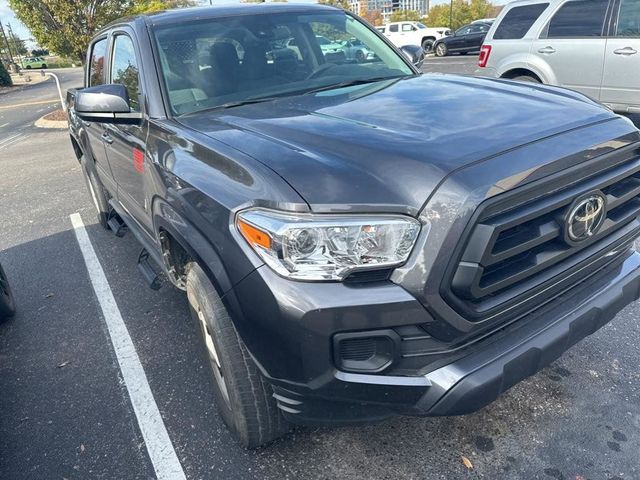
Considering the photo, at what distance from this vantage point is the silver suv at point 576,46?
261 inches

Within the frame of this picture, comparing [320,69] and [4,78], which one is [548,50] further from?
[4,78]

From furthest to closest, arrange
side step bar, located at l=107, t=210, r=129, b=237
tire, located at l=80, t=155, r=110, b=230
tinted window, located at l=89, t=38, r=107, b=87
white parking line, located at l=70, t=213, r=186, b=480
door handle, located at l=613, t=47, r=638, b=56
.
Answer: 1. door handle, located at l=613, t=47, r=638, b=56
2. tire, located at l=80, t=155, r=110, b=230
3. side step bar, located at l=107, t=210, r=129, b=237
4. tinted window, located at l=89, t=38, r=107, b=87
5. white parking line, located at l=70, t=213, r=186, b=480

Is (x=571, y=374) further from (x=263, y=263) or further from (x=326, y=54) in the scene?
(x=326, y=54)

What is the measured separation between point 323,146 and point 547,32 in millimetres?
6660

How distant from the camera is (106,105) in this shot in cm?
279

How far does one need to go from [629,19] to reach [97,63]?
6.27m

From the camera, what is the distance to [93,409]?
2.79 meters

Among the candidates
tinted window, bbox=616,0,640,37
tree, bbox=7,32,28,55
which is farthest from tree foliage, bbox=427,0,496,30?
tree, bbox=7,32,28,55

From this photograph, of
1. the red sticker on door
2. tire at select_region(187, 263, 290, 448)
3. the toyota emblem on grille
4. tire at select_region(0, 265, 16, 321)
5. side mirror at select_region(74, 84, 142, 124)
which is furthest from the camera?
tire at select_region(0, 265, 16, 321)

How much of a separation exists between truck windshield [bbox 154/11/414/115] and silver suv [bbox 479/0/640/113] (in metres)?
4.59

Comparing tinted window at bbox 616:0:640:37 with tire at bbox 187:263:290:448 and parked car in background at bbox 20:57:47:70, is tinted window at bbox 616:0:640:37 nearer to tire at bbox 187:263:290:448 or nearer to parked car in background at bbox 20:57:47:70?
tire at bbox 187:263:290:448

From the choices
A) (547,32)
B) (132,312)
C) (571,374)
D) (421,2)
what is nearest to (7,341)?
(132,312)

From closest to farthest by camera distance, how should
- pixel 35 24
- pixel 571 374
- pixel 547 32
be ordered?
pixel 571 374, pixel 547 32, pixel 35 24

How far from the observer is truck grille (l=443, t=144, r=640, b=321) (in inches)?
67.2
